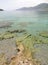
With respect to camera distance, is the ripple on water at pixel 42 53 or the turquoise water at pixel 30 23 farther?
the turquoise water at pixel 30 23

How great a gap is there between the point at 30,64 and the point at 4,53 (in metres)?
2.63

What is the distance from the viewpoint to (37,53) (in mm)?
7957

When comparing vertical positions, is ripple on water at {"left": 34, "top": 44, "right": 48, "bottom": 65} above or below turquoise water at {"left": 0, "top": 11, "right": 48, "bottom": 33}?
above

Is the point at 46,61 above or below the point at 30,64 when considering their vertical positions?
below

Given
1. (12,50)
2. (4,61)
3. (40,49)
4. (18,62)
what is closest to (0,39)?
(12,50)

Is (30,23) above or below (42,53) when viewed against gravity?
below

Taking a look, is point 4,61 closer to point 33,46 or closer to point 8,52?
point 8,52

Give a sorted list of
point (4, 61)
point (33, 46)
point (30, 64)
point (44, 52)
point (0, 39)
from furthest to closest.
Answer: point (0, 39) < point (33, 46) < point (44, 52) < point (4, 61) < point (30, 64)

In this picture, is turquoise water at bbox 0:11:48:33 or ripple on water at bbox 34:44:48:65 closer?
ripple on water at bbox 34:44:48:65

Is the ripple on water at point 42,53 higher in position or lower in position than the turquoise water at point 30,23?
higher

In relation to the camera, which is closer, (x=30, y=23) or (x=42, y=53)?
(x=42, y=53)

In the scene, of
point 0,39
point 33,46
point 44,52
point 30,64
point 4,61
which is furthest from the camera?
point 0,39

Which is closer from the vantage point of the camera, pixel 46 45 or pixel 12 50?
pixel 12 50

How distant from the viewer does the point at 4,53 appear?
26.3 ft
